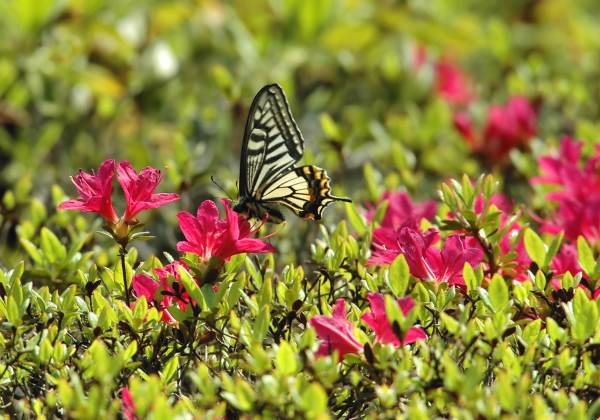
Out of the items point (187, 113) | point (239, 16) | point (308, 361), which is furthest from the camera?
point (239, 16)

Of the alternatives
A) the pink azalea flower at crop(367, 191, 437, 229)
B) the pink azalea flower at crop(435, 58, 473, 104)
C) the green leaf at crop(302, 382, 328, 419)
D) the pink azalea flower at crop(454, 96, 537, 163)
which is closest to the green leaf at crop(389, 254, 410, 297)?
the green leaf at crop(302, 382, 328, 419)

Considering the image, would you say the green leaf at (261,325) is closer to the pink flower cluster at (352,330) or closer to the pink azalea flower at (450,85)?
the pink flower cluster at (352,330)

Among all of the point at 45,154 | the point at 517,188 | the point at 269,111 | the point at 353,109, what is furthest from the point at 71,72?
the point at 517,188

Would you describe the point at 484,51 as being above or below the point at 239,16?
below

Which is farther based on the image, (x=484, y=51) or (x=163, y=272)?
(x=484, y=51)

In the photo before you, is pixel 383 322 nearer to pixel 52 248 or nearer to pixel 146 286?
pixel 146 286

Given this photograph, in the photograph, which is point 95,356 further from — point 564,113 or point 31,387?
point 564,113

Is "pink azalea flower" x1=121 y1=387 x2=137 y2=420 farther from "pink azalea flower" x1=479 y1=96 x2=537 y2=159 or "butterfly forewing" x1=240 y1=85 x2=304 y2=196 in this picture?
"pink azalea flower" x1=479 y1=96 x2=537 y2=159

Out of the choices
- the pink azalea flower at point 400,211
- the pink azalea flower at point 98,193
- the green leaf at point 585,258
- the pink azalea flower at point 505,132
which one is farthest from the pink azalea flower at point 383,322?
the pink azalea flower at point 505,132

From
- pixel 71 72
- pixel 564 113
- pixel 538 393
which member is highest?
pixel 71 72
